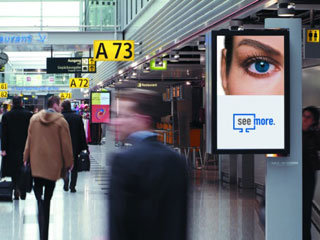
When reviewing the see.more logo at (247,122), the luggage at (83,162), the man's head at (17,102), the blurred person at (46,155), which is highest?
the man's head at (17,102)

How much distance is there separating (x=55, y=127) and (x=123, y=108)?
4.74m

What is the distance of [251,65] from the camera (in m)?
5.84

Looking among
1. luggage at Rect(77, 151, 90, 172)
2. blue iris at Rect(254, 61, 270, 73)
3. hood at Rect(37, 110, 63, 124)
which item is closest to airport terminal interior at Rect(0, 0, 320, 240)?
blue iris at Rect(254, 61, 270, 73)

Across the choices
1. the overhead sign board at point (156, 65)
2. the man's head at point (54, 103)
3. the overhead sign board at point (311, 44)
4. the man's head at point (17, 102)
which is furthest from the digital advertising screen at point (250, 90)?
the overhead sign board at point (156, 65)

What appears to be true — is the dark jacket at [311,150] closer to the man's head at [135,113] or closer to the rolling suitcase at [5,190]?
the man's head at [135,113]

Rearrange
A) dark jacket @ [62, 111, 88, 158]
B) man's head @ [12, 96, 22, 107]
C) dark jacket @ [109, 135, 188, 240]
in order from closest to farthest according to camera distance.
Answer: dark jacket @ [109, 135, 188, 240]
man's head @ [12, 96, 22, 107]
dark jacket @ [62, 111, 88, 158]

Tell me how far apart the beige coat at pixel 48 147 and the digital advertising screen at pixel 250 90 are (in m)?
2.74

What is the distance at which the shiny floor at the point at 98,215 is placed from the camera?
8594mm

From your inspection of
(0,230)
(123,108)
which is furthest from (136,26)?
(123,108)

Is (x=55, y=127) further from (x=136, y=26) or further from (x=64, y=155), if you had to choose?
(x=136, y=26)

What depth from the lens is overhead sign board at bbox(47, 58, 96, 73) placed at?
97.7 feet

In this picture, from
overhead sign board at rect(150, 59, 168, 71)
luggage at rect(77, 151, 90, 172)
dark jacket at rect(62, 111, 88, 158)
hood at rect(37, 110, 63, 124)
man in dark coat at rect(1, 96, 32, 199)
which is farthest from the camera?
overhead sign board at rect(150, 59, 168, 71)

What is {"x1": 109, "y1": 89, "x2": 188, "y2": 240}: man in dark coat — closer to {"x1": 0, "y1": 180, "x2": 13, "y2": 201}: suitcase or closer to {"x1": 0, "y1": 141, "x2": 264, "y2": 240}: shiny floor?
{"x1": 0, "y1": 141, "x2": 264, "y2": 240}: shiny floor

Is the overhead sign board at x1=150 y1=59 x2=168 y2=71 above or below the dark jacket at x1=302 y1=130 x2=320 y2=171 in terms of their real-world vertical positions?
above
